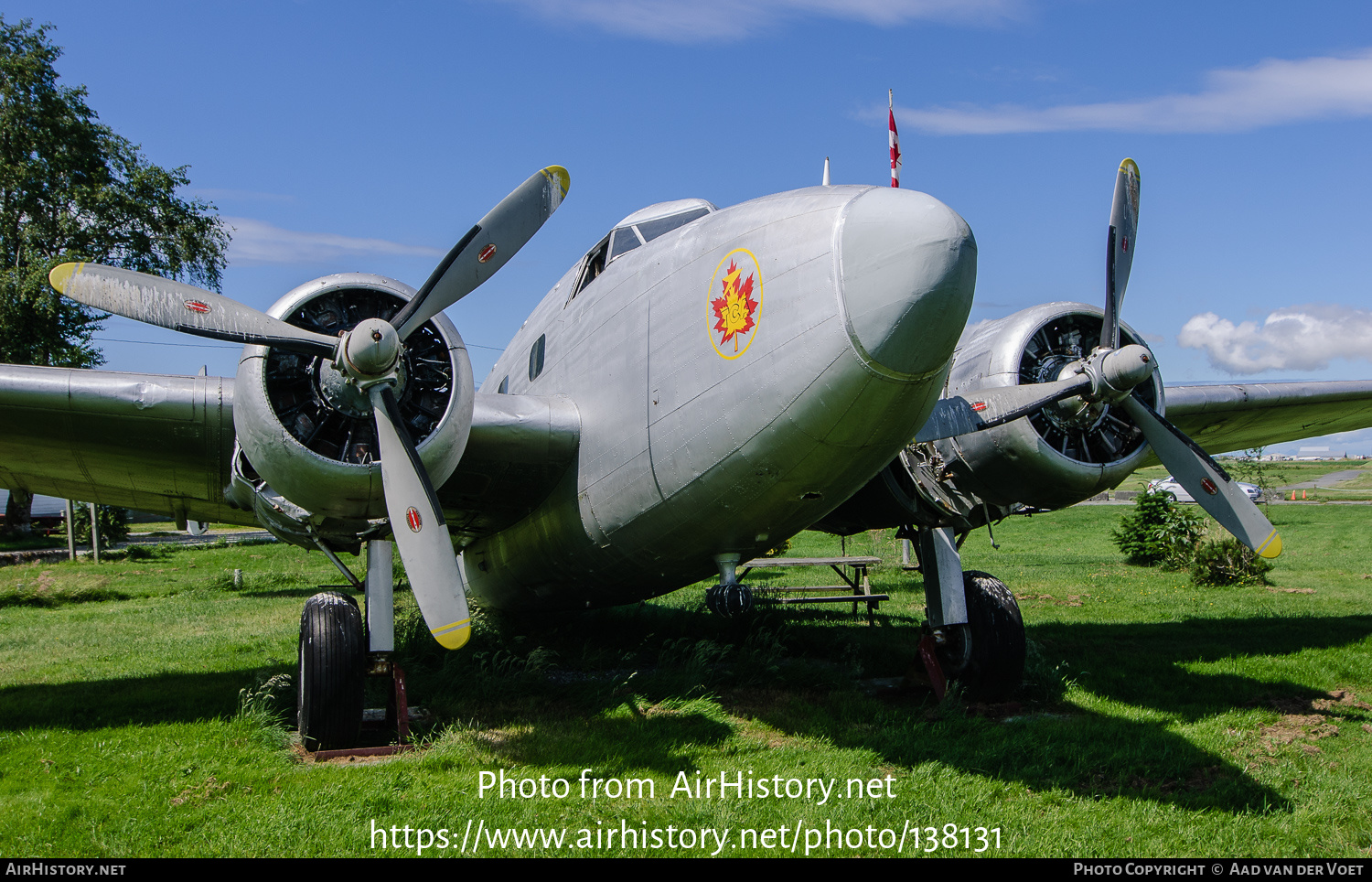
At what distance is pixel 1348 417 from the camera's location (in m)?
11.4

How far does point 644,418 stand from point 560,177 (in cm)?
186

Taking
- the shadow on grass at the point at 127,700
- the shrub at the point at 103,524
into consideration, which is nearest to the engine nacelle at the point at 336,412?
the shadow on grass at the point at 127,700

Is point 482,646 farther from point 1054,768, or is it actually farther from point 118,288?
point 1054,768

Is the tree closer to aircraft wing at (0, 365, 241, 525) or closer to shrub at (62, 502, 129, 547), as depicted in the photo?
shrub at (62, 502, 129, 547)

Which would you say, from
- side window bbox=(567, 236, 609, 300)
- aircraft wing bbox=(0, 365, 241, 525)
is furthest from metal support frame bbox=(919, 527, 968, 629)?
aircraft wing bbox=(0, 365, 241, 525)

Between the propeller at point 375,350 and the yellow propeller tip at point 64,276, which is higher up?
the yellow propeller tip at point 64,276

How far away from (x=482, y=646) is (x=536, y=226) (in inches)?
214

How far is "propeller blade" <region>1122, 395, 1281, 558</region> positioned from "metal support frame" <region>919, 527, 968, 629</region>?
189 cm

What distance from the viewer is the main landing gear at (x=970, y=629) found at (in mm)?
7832

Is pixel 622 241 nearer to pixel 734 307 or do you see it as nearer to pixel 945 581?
pixel 734 307

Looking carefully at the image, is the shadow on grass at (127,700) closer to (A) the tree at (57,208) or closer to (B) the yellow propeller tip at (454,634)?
(B) the yellow propeller tip at (454,634)

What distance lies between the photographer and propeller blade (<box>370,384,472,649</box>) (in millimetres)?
5680

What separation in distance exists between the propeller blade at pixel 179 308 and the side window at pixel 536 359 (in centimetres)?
253

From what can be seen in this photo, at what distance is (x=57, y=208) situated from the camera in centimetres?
2831
